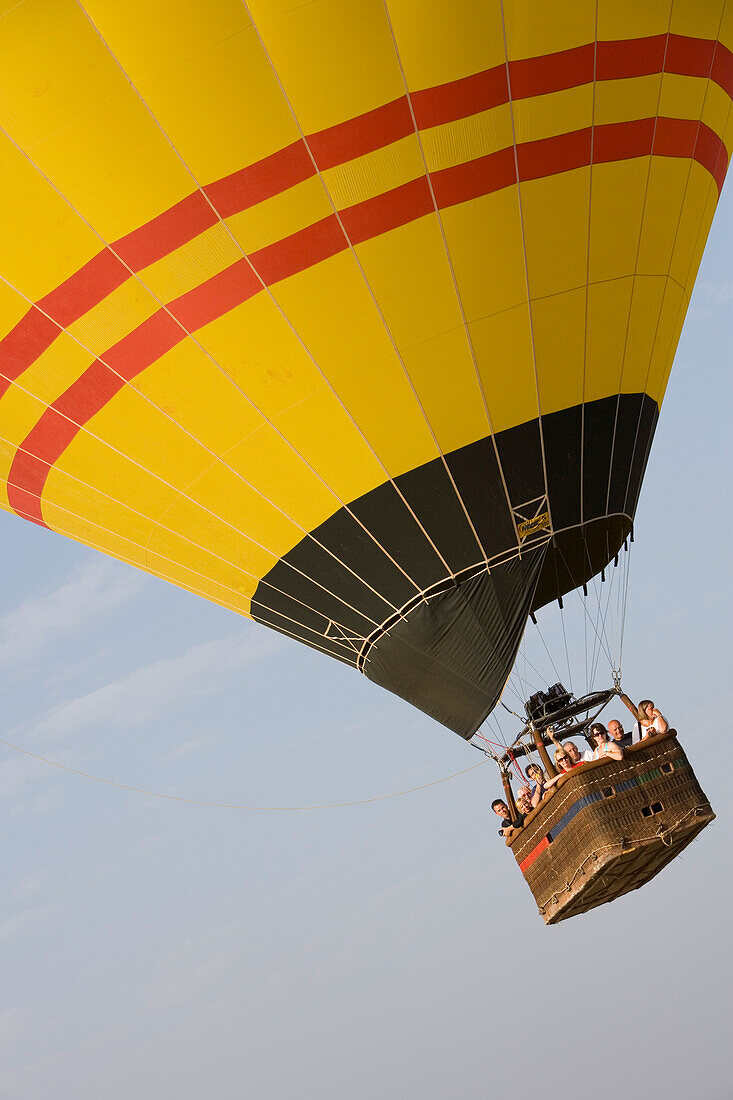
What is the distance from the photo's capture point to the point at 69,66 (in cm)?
553

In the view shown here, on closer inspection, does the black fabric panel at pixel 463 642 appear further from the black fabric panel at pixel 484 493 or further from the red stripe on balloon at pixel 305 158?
the red stripe on balloon at pixel 305 158

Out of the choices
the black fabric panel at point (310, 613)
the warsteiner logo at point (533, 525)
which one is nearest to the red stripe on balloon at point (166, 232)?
the black fabric panel at point (310, 613)

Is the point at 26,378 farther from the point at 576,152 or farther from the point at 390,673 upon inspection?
the point at 576,152

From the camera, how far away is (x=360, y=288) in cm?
624

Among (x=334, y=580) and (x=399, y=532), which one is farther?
(x=334, y=580)

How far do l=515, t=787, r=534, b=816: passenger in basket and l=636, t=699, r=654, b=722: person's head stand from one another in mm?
879

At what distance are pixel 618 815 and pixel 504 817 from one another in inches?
39.5

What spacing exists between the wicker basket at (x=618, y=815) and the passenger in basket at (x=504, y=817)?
406mm

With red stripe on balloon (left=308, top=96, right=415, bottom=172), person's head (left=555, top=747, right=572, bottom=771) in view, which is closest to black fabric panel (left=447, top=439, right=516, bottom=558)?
person's head (left=555, top=747, right=572, bottom=771)

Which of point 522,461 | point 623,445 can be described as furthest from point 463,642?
point 623,445

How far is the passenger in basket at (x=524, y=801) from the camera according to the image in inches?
270

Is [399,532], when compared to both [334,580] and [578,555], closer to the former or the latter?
[334,580]

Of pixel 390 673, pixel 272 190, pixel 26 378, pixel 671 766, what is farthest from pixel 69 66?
pixel 671 766

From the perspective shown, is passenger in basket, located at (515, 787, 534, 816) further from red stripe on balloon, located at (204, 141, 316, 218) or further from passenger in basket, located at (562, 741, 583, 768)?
red stripe on balloon, located at (204, 141, 316, 218)
